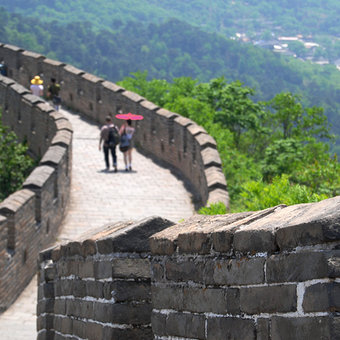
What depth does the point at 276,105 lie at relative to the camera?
4969cm

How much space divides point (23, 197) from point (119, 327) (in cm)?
874

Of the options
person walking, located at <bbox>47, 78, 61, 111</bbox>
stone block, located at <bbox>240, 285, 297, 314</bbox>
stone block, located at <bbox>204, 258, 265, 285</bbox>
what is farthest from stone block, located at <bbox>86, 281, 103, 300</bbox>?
person walking, located at <bbox>47, 78, 61, 111</bbox>

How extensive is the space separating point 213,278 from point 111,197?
13410mm

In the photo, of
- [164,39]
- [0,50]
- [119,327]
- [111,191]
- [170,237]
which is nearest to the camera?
[170,237]

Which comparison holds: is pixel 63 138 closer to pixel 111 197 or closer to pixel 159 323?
pixel 111 197

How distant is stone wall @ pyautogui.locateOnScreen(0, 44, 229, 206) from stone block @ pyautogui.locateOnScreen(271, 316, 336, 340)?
10.7 meters

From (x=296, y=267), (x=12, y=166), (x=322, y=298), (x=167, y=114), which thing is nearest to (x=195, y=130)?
(x=167, y=114)

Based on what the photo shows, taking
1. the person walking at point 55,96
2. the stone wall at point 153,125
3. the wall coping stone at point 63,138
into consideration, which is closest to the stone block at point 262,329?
the stone wall at point 153,125

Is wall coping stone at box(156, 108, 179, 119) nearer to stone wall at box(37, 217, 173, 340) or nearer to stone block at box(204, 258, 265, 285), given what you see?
stone wall at box(37, 217, 173, 340)

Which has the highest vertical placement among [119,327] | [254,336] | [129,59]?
[254,336]

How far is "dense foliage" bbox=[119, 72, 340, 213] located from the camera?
13.1 meters

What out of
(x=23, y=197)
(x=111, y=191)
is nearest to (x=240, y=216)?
(x=23, y=197)

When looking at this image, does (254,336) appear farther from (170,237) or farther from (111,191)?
(111,191)

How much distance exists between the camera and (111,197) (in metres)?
17.5
